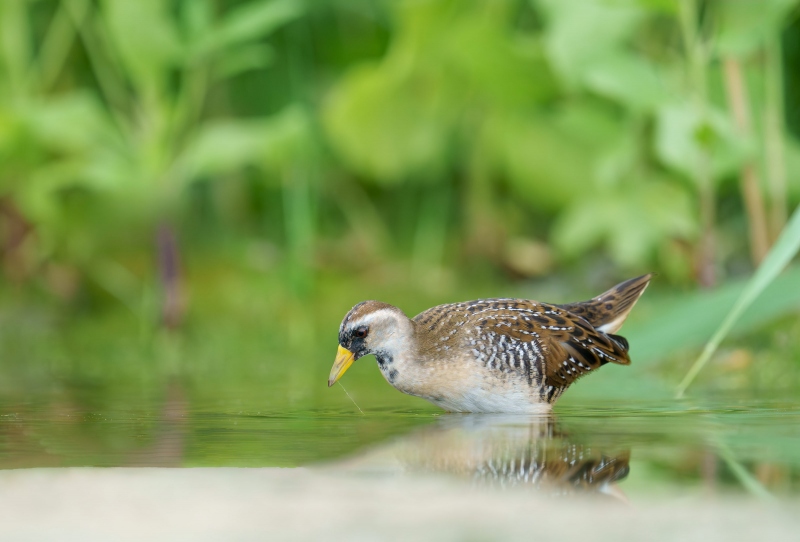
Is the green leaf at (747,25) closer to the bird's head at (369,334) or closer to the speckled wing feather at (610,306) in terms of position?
the speckled wing feather at (610,306)

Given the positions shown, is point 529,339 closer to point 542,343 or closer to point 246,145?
point 542,343

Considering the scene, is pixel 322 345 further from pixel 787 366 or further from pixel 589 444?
pixel 589 444

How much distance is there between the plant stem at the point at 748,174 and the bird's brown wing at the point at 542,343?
86 cm

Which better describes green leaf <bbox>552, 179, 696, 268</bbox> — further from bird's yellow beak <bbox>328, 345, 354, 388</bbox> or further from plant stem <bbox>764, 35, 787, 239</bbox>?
bird's yellow beak <bbox>328, 345, 354, 388</bbox>

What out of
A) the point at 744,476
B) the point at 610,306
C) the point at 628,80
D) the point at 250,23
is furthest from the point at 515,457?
the point at 250,23

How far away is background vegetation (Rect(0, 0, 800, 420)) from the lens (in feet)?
13.8

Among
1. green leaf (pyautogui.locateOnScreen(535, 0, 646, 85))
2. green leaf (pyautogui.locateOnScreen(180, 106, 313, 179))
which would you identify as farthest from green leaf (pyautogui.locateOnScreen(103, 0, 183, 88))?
green leaf (pyautogui.locateOnScreen(535, 0, 646, 85))

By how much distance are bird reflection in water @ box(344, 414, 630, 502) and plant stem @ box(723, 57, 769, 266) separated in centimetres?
164

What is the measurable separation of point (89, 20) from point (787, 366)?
3.67 meters

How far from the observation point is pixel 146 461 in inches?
97.7

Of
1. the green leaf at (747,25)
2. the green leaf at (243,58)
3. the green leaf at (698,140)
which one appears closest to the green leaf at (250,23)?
the green leaf at (243,58)

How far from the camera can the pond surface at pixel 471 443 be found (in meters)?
2.24

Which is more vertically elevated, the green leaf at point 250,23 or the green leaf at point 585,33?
the green leaf at point 250,23

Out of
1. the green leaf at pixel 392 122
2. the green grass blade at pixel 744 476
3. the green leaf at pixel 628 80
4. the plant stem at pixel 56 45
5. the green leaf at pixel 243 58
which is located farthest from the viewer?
the plant stem at pixel 56 45
